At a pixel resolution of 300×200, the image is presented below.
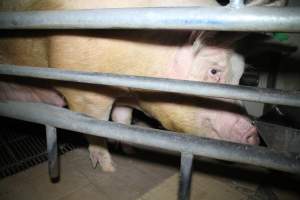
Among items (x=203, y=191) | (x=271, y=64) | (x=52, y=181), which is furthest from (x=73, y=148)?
(x=271, y=64)

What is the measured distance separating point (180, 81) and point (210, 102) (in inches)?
41.8

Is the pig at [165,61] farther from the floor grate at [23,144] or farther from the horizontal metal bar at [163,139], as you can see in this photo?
the floor grate at [23,144]

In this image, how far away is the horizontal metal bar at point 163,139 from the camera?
1.00 metres

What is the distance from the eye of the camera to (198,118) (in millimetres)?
2139

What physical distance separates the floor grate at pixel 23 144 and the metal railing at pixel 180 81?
153 cm

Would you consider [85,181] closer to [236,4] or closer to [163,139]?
[163,139]

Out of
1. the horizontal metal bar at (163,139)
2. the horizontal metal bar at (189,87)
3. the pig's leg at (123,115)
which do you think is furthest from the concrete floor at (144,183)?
the horizontal metal bar at (189,87)

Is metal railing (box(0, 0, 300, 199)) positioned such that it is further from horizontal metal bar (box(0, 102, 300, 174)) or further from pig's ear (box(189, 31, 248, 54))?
pig's ear (box(189, 31, 248, 54))

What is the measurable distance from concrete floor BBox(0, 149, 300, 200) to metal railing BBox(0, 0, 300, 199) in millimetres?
1099

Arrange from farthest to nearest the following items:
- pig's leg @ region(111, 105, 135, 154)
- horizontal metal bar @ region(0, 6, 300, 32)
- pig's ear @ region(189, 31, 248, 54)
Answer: pig's leg @ region(111, 105, 135, 154)
pig's ear @ region(189, 31, 248, 54)
horizontal metal bar @ region(0, 6, 300, 32)

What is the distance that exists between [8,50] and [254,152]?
2.34 meters

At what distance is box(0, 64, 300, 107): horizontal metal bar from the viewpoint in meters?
0.95

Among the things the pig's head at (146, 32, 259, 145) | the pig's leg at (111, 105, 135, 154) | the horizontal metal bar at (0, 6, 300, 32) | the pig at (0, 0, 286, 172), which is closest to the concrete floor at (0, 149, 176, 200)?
the pig's leg at (111, 105, 135, 154)

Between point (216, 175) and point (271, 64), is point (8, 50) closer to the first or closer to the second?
point (216, 175)
